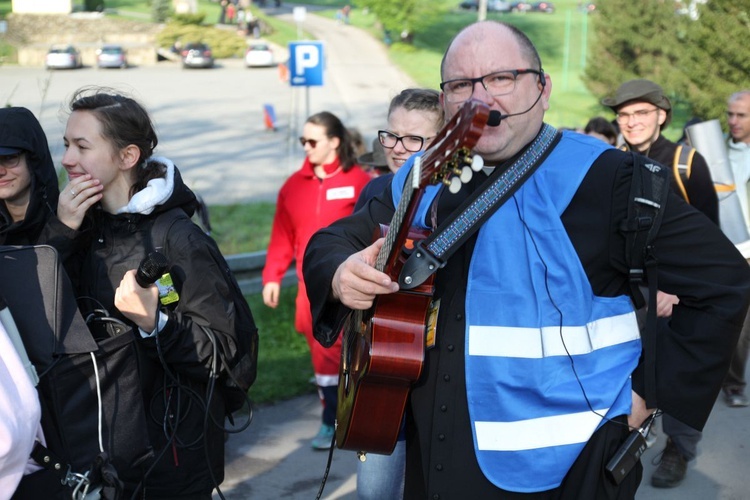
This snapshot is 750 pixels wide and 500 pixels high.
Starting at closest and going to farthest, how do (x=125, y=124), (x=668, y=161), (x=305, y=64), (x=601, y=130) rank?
(x=125, y=124) → (x=668, y=161) → (x=601, y=130) → (x=305, y=64)

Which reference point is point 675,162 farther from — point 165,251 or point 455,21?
point 455,21

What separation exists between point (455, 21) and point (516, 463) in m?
67.9

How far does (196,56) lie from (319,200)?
43.2 meters

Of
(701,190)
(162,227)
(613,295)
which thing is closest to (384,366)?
(613,295)

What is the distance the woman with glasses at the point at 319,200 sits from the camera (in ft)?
21.3

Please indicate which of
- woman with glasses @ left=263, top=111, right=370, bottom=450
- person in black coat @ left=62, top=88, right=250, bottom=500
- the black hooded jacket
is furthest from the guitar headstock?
woman with glasses @ left=263, top=111, right=370, bottom=450

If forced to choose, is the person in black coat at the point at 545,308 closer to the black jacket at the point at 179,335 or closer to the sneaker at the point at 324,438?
the black jacket at the point at 179,335

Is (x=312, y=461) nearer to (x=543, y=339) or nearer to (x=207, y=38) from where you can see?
(x=543, y=339)

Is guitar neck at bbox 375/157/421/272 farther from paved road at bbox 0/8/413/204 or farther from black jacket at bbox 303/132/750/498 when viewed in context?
paved road at bbox 0/8/413/204

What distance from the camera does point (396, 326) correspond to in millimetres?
2777

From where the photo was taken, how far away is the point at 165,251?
3.62 m

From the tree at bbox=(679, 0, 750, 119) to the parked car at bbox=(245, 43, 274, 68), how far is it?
96.5ft

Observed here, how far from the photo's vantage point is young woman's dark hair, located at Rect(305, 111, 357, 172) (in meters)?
6.56

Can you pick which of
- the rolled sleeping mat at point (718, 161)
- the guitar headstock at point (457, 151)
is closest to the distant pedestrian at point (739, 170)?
the rolled sleeping mat at point (718, 161)
